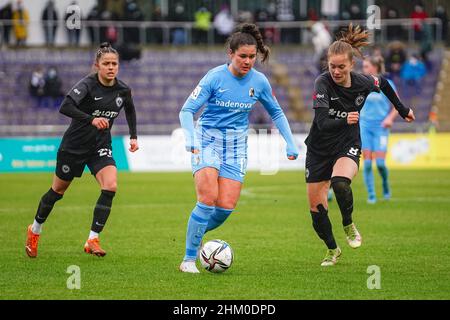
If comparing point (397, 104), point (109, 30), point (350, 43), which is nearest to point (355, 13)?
point (109, 30)

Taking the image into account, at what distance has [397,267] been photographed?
397 inches

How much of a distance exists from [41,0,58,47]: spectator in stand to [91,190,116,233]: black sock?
917 inches

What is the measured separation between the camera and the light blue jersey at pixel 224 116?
31.3 feet

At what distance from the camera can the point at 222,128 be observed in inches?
383

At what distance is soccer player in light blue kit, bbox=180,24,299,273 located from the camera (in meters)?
9.48

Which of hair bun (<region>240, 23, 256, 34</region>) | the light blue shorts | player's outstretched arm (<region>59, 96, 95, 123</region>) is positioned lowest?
the light blue shorts

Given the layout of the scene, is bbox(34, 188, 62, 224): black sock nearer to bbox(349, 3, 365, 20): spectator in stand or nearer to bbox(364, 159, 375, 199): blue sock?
bbox(364, 159, 375, 199): blue sock

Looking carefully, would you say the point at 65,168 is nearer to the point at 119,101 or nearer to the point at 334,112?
the point at 119,101

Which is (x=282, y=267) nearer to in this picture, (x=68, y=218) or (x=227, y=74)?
(x=227, y=74)

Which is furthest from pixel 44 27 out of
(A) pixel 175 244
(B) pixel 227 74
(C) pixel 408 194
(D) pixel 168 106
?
(B) pixel 227 74

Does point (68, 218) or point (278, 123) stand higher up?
point (278, 123)

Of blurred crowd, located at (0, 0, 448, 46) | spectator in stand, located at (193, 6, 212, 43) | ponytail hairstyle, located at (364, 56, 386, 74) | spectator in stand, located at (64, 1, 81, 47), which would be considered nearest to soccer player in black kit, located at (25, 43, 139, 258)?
ponytail hairstyle, located at (364, 56, 386, 74)

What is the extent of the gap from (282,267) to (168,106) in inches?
958

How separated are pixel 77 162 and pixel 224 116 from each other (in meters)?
2.23
